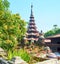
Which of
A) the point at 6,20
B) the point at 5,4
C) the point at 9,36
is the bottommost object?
the point at 9,36

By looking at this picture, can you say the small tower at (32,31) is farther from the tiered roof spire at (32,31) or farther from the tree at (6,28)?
the tree at (6,28)

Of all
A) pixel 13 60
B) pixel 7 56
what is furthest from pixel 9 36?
pixel 13 60

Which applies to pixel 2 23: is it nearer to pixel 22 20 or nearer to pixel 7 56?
pixel 22 20

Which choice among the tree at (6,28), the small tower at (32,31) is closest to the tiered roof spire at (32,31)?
the small tower at (32,31)

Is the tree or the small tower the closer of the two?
the tree

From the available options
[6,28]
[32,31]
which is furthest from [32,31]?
[6,28]

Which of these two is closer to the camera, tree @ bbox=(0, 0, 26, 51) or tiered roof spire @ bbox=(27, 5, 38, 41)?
tree @ bbox=(0, 0, 26, 51)

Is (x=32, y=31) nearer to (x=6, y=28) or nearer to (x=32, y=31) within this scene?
(x=32, y=31)

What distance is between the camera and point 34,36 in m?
57.2

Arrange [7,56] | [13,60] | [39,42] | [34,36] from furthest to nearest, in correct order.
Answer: [34,36] → [39,42] → [7,56] → [13,60]

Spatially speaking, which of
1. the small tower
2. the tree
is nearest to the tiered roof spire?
the small tower

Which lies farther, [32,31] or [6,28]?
[32,31]

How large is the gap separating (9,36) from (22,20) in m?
5.60

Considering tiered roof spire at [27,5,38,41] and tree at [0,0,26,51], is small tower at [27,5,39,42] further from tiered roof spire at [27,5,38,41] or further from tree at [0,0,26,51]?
tree at [0,0,26,51]
